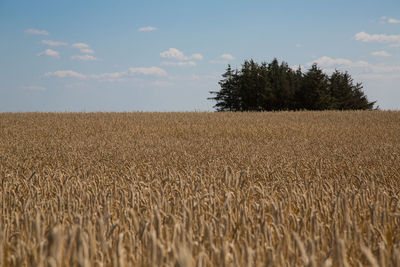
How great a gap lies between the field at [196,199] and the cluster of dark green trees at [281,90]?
Result: 24945 mm

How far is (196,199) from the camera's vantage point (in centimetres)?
330

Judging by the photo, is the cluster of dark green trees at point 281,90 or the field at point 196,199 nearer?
the field at point 196,199

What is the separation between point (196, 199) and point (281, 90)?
4464 cm

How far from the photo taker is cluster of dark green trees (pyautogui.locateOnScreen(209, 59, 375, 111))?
1770 inches

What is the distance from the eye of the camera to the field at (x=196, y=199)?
6.86 ft

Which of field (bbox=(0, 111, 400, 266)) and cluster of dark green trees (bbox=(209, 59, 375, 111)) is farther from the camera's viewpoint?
cluster of dark green trees (bbox=(209, 59, 375, 111))

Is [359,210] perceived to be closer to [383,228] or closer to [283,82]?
[383,228]

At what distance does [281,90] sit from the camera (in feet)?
153

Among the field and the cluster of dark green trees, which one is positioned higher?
the cluster of dark green trees

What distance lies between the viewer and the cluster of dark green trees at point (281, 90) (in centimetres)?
4497

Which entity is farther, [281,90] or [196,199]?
[281,90]

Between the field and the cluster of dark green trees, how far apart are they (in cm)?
2495

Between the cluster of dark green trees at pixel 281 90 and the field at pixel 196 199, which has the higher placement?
the cluster of dark green trees at pixel 281 90

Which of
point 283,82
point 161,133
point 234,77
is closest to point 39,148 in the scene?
point 161,133
